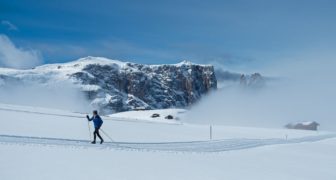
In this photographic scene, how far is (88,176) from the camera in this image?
17312 mm

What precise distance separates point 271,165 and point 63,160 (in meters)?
14.3

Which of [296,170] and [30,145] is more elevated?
[30,145]

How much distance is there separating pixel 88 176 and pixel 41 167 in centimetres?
228

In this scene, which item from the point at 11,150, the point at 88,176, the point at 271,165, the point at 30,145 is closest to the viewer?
the point at 88,176

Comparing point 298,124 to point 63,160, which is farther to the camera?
point 298,124

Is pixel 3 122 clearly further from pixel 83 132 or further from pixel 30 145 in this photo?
pixel 30 145

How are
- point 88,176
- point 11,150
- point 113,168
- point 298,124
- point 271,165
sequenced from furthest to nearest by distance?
point 298,124 < point 271,165 < point 11,150 < point 113,168 < point 88,176

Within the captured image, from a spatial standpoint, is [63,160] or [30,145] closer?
[63,160]

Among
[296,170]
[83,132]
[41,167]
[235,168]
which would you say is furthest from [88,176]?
[83,132]

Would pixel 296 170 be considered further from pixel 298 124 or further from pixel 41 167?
pixel 298 124

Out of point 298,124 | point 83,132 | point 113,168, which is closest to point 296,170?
point 113,168

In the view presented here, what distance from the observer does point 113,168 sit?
64.8 ft

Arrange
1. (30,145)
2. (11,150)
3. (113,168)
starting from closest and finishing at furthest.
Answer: (113,168) → (11,150) → (30,145)

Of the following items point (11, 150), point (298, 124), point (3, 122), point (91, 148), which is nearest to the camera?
point (11, 150)
